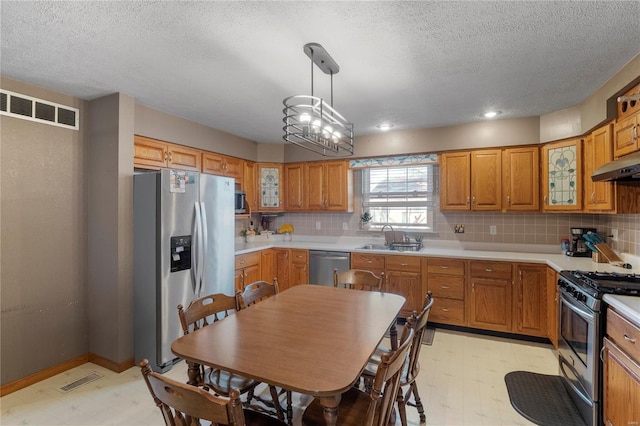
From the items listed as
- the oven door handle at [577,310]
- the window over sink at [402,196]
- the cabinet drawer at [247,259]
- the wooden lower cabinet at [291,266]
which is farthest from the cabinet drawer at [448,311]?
the cabinet drawer at [247,259]

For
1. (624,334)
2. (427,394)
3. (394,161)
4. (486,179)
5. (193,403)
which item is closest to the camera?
(193,403)

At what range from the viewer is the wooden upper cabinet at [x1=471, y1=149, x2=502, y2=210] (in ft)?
11.8

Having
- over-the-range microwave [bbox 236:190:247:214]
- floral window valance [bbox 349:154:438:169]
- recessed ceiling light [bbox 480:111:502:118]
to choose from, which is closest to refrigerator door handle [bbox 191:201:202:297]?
over-the-range microwave [bbox 236:190:247:214]

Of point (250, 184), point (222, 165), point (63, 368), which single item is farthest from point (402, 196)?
point (63, 368)

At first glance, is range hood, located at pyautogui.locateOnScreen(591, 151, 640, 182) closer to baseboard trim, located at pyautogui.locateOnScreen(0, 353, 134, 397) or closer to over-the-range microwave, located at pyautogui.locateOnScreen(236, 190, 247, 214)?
over-the-range microwave, located at pyautogui.locateOnScreen(236, 190, 247, 214)

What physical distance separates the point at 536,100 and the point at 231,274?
3.55 m

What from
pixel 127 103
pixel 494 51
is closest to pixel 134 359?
pixel 127 103

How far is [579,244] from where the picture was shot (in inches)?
128

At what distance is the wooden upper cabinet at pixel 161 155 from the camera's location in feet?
9.97

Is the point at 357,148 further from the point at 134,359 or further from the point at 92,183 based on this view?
the point at 134,359

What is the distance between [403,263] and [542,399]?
68.7 inches

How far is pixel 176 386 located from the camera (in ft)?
3.22

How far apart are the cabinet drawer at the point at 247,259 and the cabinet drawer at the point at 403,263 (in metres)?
1.69

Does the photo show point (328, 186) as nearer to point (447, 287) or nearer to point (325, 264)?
point (325, 264)
